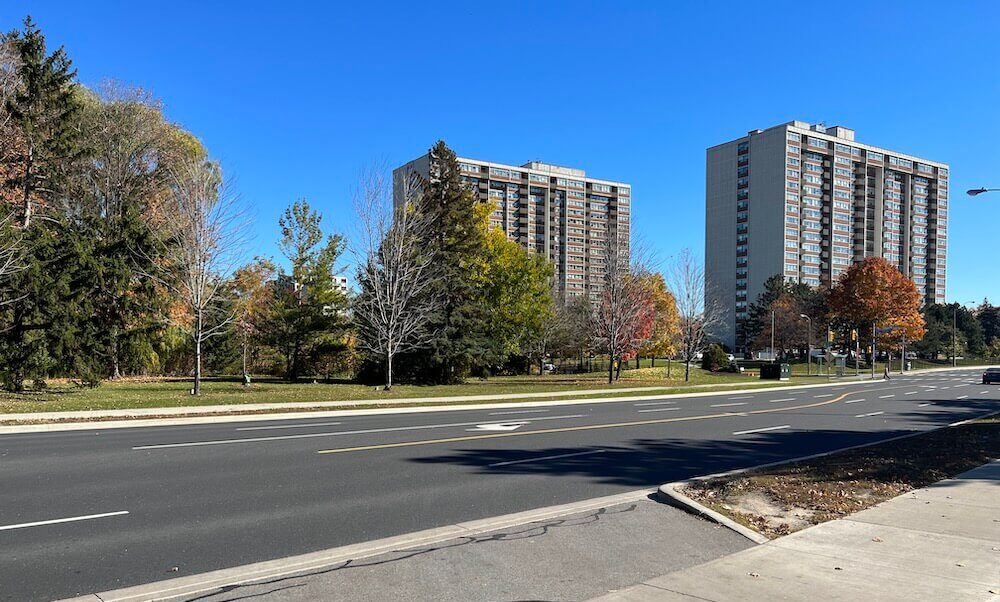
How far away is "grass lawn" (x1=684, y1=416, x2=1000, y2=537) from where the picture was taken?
7742 mm

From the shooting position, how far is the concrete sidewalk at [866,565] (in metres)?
5.08

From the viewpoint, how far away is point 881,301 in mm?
78688

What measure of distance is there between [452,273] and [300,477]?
91.4ft

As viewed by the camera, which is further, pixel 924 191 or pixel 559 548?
pixel 924 191

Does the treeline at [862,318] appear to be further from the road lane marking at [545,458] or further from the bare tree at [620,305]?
the road lane marking at [545,458]

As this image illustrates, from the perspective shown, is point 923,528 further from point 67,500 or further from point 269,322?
point 269,322

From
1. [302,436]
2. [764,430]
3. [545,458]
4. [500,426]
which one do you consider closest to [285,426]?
[302,436]

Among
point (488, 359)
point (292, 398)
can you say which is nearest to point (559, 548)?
point (292, 398)

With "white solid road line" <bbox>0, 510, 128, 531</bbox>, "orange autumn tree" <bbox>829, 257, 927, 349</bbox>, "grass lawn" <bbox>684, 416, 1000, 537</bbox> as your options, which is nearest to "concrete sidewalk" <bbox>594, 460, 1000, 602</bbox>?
"grass lawn" <bbox>684, 416, 1000, 537</bbox>

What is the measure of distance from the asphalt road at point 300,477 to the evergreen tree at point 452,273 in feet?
57.1

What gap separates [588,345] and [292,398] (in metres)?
35.3

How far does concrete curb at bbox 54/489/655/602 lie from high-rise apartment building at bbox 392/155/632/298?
126 meters

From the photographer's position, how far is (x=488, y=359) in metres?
38.7

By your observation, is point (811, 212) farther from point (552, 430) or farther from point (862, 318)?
point (552, 430)
